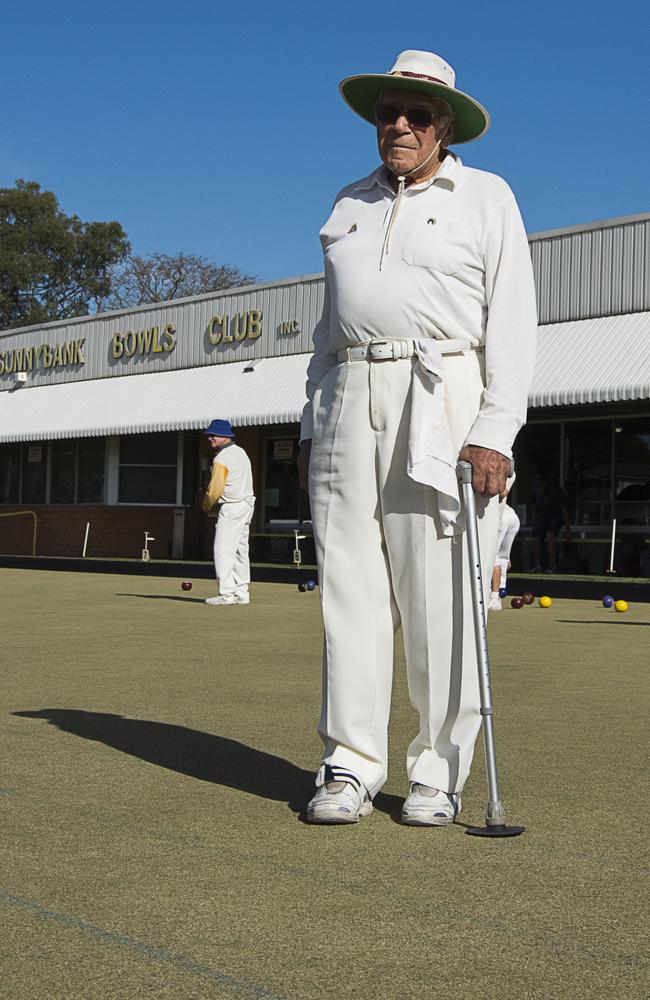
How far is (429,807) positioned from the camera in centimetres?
407

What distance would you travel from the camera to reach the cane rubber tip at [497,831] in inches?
153

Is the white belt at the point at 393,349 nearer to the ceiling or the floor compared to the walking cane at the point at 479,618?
nearer to the ceiling

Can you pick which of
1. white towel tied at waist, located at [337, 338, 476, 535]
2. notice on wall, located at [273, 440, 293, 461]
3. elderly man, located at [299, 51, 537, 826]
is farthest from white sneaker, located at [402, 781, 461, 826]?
notice on wall, located at [273, 440, 293, 461]

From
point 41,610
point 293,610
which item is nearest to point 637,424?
point 293,610

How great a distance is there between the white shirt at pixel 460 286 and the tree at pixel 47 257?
182 ft

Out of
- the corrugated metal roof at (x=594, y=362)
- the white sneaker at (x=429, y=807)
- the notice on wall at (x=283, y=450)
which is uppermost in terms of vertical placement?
the corrugated metal roof at (x=594, y=362)

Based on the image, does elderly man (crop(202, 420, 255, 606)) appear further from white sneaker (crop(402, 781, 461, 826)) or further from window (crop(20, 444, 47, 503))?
window (crop(20, 444, 47, 503))

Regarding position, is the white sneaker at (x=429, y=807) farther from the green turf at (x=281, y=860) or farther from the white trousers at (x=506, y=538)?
the white trousers at (x=506, y=538)

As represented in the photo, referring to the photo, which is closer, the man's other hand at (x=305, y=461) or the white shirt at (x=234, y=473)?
the man's other hand at (x=305, y=461)

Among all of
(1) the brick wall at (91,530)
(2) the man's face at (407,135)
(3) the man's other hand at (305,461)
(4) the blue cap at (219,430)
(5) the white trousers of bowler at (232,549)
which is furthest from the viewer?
(1) the brick wall at (91,530)

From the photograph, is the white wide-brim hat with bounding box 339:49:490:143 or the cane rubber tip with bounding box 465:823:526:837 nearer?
the cane rubber tip with bounding box 465:823:526:837

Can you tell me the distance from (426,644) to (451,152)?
1631mm

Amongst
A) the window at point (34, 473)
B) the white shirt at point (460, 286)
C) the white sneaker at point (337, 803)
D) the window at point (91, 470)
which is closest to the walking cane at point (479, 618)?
the white shirt at point (460, 286)

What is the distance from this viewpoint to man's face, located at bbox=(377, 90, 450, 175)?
14.3 ft
